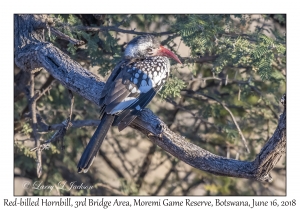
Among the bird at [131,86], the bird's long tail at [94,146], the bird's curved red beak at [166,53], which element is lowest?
the bird's long tail at [94,146]

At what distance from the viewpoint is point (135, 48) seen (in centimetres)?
448

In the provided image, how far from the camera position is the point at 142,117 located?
11.9 ft

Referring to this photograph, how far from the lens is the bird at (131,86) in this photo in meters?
3.64

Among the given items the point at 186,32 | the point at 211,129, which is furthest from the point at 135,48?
the point at 211,129

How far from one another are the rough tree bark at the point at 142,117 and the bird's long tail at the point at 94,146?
20cm

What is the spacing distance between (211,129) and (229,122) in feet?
1.63

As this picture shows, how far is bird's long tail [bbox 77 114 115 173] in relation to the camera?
3555 millimetres
